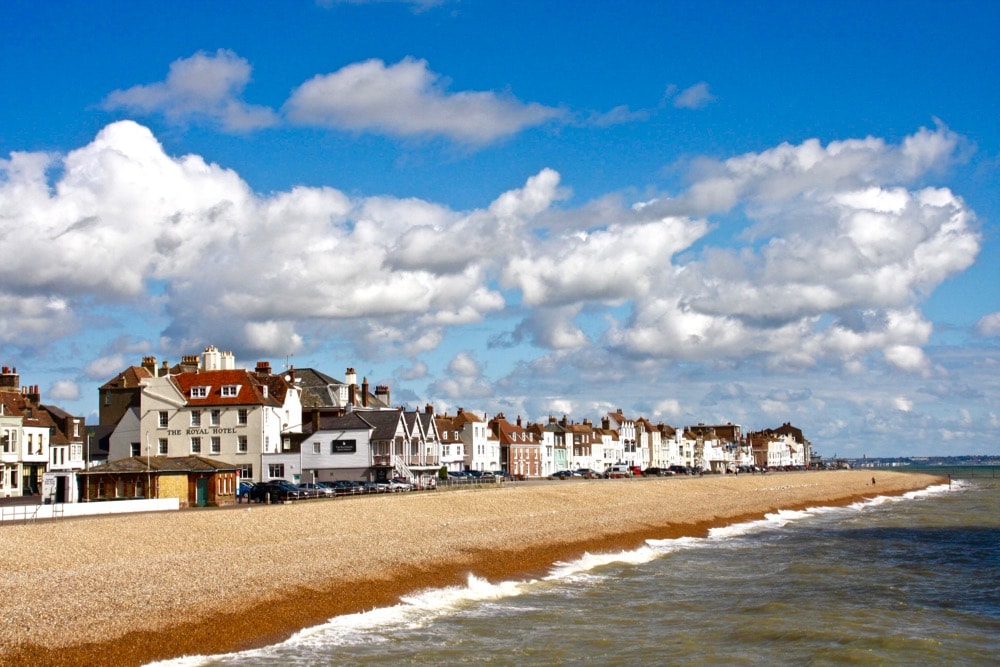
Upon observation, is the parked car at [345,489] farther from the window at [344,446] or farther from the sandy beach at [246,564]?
the window at [344,446]

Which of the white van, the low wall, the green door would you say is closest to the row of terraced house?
the green door

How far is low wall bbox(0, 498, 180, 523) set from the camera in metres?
39.8

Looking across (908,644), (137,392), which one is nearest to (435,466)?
(137,392)

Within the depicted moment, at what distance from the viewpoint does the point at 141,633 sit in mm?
22594

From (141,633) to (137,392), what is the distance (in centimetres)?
6374

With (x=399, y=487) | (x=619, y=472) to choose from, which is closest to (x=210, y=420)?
(x=399, y=487)

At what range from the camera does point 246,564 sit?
30.8 metres

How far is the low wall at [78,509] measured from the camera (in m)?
39.8

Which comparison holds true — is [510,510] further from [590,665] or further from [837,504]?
[837,504]

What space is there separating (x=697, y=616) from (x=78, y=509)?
26056 millimetres

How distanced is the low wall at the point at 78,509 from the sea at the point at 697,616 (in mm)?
17558

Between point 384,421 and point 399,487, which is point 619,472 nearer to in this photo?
point 384,421

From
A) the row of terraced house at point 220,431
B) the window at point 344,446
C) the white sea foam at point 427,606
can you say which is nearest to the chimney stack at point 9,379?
the row of terraced house at point 220,431

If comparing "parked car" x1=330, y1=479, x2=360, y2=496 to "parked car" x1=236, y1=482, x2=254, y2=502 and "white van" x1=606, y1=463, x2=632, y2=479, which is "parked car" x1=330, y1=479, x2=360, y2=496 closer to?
"parked car" x1=236, y1=482, x2=254, y2=502
